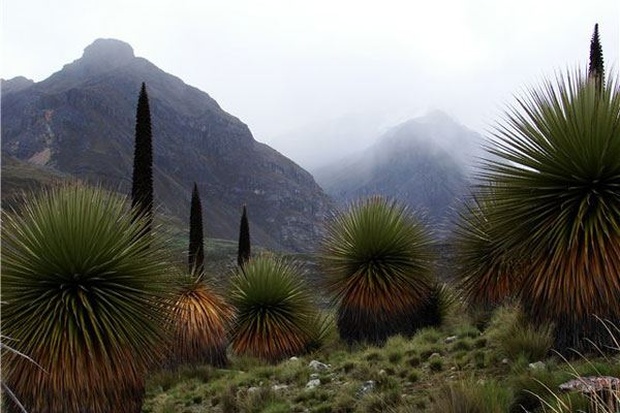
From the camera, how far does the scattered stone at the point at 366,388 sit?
29.0ft

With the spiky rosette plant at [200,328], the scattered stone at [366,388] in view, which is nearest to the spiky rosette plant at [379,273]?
the spiky rosette plant at [200,328]

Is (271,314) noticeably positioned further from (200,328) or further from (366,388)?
(366,388)

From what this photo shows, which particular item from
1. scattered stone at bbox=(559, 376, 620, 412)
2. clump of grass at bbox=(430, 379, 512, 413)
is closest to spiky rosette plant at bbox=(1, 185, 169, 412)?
clump of grass at bbox=(430, 379, 512, 413)

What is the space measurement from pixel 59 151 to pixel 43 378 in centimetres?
17324

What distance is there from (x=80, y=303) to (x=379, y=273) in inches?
351

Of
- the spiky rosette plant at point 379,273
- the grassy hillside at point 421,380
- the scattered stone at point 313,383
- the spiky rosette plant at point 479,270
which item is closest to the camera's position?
the grassy hillside at point 421,380

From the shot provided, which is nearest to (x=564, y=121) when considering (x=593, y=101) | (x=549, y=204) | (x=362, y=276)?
(x=593, y=101)

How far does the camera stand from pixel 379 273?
15828 millimetres

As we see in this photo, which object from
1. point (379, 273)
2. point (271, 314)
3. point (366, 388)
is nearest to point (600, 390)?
point (366, 388)

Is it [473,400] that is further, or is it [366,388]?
[366,388]

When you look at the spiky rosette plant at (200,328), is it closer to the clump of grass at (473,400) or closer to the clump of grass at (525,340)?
the clump of grass at (525,340)

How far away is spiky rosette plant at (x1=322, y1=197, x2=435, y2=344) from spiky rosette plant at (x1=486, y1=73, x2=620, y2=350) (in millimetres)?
6281

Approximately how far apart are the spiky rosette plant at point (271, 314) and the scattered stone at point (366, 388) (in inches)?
330

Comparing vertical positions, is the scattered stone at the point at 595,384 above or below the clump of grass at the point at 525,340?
above
